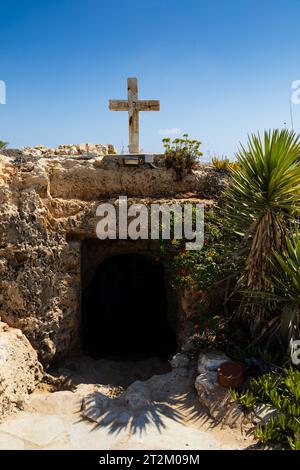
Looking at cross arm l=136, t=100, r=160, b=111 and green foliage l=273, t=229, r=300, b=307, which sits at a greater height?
cross arm l=136, t=100, r=160, b=111

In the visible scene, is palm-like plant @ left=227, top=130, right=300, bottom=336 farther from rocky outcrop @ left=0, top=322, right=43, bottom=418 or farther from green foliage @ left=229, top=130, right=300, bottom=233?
rocky outcrop @ left=0, top=322, right=43, bottom=418

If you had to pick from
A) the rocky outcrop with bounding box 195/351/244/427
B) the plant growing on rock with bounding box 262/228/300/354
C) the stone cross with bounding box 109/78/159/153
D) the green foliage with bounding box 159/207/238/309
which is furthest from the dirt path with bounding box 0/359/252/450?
the stone cross with bounding box 109/78/159/153

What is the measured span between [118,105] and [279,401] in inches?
269

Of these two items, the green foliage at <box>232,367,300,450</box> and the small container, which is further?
the small container

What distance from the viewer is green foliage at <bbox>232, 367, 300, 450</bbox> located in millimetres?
4598

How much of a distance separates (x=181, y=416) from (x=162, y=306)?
18.2ft

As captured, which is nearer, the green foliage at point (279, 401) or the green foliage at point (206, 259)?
the green foliage at point (279, 401)

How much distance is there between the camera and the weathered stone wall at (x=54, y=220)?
22.7 ft

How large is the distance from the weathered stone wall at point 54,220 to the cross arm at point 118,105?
1539 millimetres

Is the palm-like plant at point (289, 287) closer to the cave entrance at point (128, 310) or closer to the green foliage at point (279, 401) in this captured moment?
the green foliage at point (279, 401)

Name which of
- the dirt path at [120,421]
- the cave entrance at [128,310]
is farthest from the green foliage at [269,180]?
the cave entrance at [128,310]

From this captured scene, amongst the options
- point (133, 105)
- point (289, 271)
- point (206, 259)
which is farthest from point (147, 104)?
point (289, 271)

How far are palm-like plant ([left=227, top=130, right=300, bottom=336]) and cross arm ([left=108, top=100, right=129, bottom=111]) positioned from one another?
3.60 metres

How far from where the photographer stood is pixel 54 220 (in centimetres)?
734
